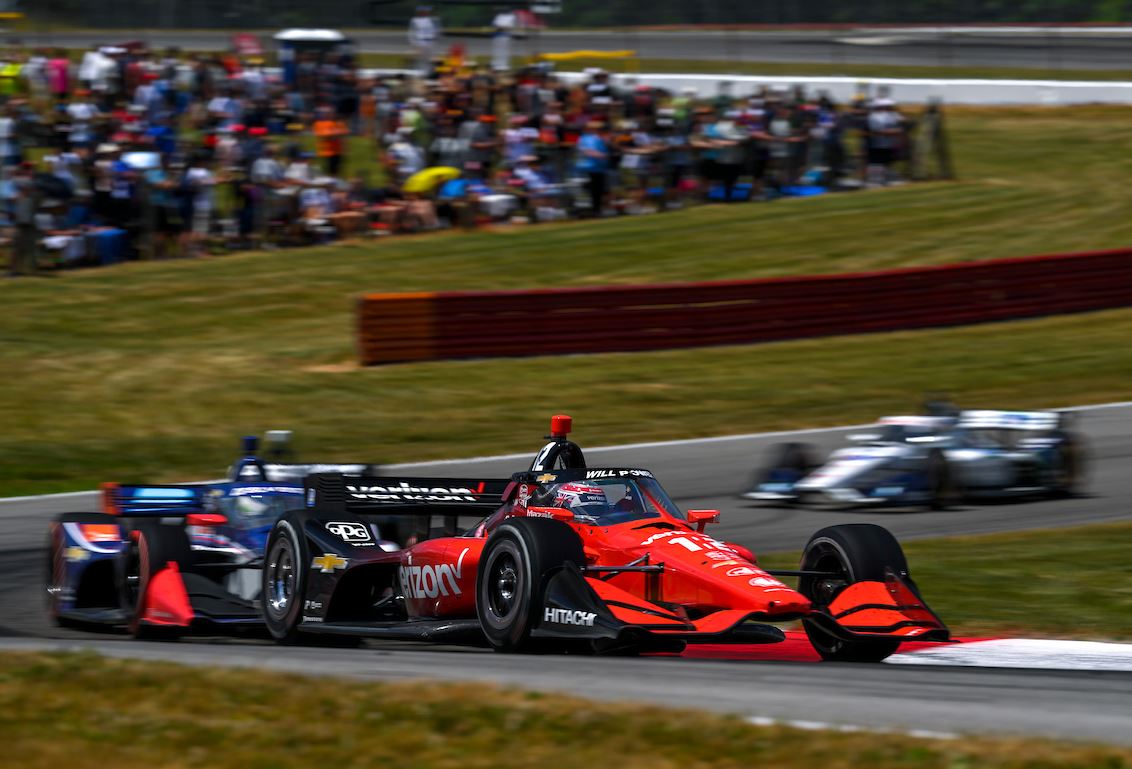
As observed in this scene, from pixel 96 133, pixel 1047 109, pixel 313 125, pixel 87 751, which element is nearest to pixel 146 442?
pixel 96 133

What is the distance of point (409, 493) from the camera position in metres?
10.5

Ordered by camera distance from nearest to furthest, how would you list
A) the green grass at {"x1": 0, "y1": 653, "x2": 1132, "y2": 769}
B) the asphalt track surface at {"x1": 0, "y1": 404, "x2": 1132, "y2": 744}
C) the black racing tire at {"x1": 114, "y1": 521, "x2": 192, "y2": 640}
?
the green grass at {"x1": 0, "y1": 653, "x2": 1132, "y2": 769}, the asphalt track surface at {"x1": 0, "y1": 404, "x2": 1132, "y2": 744}, the black racing tire at {"x1": 114, "y1": 521, "x2": 192, "y2": 640}

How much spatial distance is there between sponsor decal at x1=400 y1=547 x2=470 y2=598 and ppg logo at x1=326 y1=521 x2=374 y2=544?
0.43 m

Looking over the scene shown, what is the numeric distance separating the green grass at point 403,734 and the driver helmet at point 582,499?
225 centimetres

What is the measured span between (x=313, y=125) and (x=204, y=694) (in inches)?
802

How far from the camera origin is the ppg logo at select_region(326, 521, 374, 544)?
9.98 meters

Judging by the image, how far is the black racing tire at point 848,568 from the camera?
8.70 meters

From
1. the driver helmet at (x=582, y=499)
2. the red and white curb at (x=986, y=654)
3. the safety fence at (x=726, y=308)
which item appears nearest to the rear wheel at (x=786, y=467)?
the red and white curb at (x=986, y=654)

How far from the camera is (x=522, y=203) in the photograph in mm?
27906

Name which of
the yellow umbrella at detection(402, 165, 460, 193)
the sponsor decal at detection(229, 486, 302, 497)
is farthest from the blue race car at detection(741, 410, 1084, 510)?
the yellow umbrella at detection(402, 165, 460, 193)

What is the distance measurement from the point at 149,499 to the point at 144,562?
1276mm

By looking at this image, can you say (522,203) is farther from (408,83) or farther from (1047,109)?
(1047,109)

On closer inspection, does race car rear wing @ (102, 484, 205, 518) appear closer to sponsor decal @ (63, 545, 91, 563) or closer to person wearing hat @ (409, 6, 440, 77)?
sponsor decal @ (63, 545, 91, 563)

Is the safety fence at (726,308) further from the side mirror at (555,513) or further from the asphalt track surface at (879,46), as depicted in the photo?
the asphalt track surface at (879,46)
